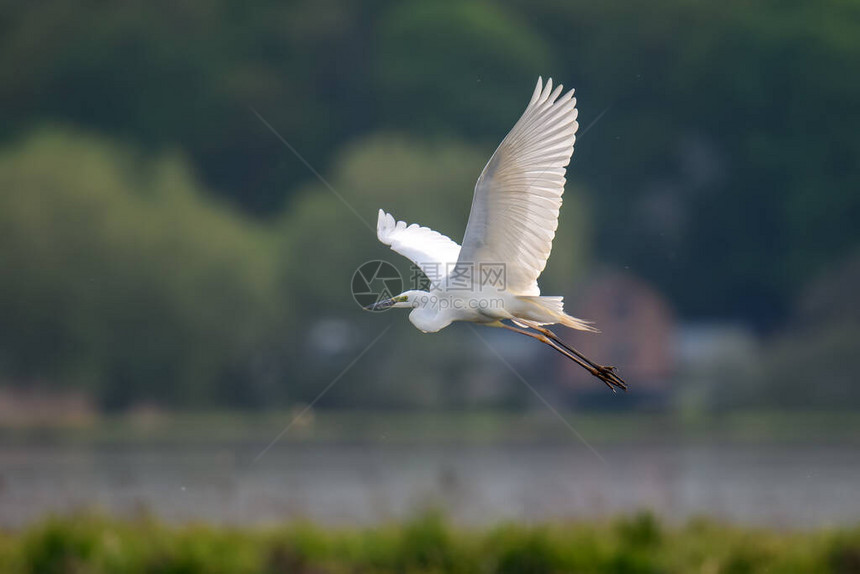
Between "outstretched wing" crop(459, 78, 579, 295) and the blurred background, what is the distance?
885 centimetres

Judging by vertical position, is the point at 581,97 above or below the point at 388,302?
above

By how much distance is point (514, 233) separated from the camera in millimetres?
5254

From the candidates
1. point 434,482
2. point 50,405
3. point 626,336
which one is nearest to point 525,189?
point 434,482

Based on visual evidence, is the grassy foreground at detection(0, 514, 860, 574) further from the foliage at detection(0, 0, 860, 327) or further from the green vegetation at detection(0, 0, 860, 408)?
the foliage at detection(0, 0, 860, 327)

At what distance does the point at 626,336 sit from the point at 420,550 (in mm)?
13470

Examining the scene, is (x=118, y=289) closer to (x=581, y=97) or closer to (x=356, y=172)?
(x=356, y=172)

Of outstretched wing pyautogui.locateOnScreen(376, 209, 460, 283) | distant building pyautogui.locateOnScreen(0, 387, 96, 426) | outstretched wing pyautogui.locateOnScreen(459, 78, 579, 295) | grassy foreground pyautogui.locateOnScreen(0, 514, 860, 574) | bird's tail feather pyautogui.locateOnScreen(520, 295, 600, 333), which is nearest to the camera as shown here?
outstretched wing pyautogui.locateOnScreen(459, 78, 579, 295)

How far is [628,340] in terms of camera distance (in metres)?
20.5

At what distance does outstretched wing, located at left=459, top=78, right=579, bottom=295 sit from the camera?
5078 mm

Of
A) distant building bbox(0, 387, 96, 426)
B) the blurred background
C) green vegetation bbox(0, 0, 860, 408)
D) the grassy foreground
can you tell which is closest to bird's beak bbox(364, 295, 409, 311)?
the grassy foreground

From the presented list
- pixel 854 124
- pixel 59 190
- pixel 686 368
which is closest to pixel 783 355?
pixel 686 368

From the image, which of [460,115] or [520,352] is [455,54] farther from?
[520,352]

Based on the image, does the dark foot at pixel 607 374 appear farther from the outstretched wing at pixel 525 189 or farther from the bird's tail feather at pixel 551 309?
the outstretched wing at pixel 525 189

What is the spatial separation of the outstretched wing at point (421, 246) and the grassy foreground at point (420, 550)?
7.35ft
